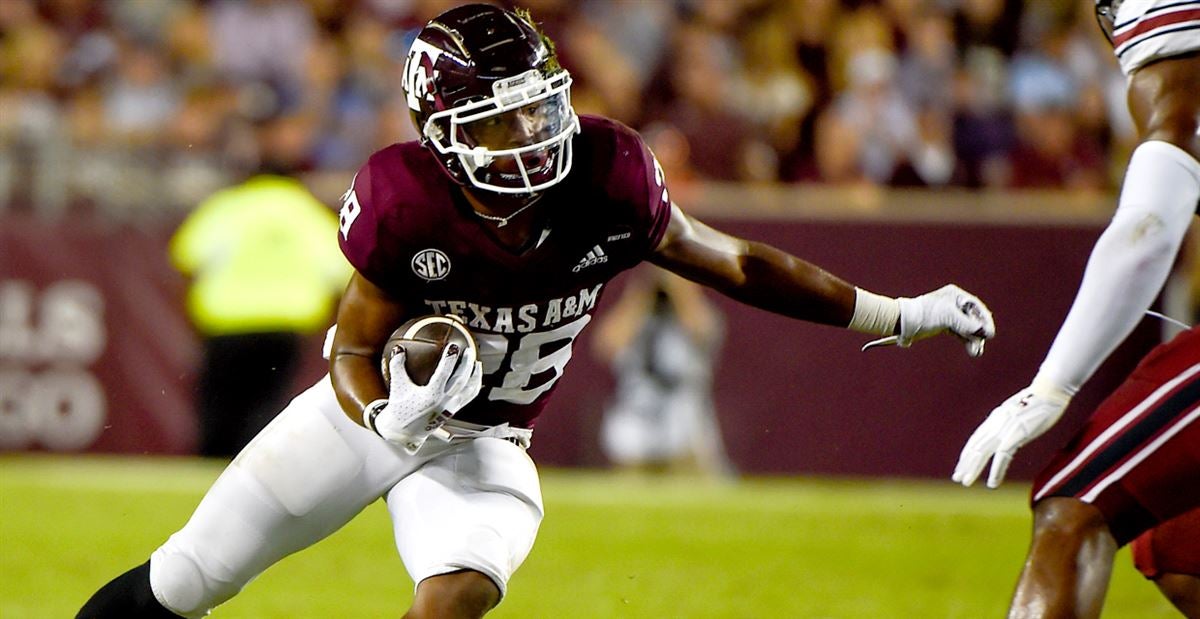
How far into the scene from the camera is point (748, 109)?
10.4m

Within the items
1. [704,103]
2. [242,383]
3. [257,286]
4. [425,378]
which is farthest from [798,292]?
A: [704,103]

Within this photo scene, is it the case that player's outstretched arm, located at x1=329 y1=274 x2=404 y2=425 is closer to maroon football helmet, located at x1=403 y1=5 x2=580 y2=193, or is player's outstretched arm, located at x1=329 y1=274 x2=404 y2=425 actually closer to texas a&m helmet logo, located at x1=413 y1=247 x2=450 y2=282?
texas a&m helmet logo, located at x1=413 y1=247 x2=450 y2=282

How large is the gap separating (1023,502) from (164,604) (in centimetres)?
606

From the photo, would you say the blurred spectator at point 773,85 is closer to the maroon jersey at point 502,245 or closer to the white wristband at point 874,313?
the white wristband at point 874,313

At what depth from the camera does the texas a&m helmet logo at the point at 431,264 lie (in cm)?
342

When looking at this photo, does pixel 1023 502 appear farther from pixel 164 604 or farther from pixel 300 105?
pixel 164 604

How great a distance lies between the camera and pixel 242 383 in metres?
8.95

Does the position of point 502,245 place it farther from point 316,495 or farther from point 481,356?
point 316,495

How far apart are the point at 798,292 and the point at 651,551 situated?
3240 mm

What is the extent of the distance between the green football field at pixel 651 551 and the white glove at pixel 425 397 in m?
→ 2.07

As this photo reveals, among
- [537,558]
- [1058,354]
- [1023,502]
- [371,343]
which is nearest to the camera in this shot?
[1058,354]

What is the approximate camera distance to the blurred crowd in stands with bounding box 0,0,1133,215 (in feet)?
32.3

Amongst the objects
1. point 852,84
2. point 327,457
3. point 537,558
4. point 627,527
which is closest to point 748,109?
point 852,84

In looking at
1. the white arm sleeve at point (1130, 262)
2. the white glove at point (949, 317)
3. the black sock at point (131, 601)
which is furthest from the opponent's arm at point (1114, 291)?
the black sock at point (131, 601)
